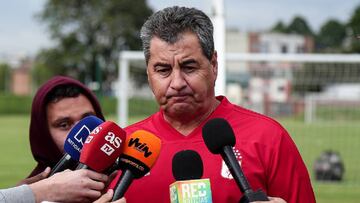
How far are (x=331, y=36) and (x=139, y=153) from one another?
1700 inches

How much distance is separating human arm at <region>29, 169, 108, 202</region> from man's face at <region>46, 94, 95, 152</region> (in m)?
1.04

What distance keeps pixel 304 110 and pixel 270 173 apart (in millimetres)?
17209

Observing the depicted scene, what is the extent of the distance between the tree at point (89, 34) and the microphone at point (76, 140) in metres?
65.1

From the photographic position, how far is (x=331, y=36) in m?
45.1

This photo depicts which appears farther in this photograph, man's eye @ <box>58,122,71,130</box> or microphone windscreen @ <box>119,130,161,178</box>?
man's eye @ <box>58,122,71,130</box>

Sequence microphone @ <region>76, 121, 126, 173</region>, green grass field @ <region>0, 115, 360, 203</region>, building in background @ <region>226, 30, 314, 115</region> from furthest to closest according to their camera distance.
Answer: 1. building in background @ <region>226, 30, 314, 115</region>
2. green grass field @ <region>0, 115, 360, 203</region>
3. microphone @ <region>76, 121, 126, 173</region>

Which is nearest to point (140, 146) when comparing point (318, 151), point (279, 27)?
point (318, 151)

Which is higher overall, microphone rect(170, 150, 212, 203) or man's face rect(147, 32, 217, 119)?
man's face rect(147, 32, 217, 119)

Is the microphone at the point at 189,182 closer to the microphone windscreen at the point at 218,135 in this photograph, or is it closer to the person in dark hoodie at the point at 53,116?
the microphone windscreen at the point at 218,135

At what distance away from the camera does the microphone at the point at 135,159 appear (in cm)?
293

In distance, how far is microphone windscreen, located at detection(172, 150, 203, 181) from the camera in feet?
9.42

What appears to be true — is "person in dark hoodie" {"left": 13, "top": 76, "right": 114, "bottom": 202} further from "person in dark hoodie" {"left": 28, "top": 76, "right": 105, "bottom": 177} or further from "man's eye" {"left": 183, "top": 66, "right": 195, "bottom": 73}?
"man's eye" {"left": 183, "top": 66, "right": 195, "bottom": 73}

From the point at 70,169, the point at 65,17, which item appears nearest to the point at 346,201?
the point at 70,169

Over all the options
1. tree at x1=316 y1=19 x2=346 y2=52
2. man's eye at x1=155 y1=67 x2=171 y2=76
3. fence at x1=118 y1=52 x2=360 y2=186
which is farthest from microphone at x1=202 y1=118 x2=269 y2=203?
tree at x1=316 y1=19 x2=346 y2=52
